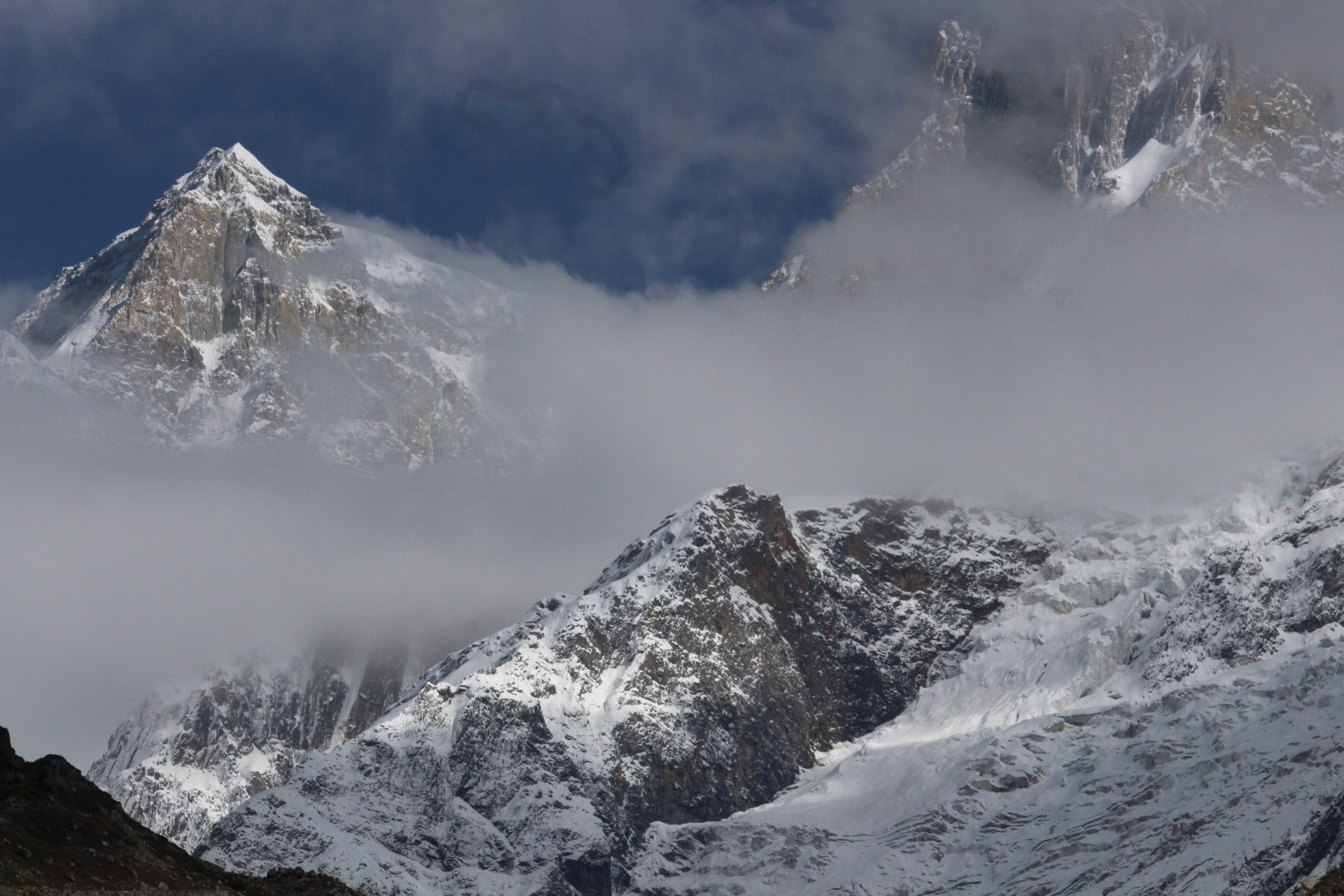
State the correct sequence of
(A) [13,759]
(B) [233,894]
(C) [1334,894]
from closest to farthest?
1. (C) [1334,894]
2. (B) [233,894]
3. (A) [13,759]

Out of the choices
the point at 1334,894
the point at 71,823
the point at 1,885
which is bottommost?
the point at 1334,894

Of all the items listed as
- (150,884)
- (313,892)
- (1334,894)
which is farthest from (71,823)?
(1334,894)

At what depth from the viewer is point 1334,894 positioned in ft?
362

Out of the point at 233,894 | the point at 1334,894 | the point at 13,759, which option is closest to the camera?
the point at 1334,894

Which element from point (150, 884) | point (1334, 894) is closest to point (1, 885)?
point (150, 884)

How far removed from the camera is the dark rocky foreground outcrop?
122 meters

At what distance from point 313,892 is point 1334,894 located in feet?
219

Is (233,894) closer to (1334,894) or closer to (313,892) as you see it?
(313,892)

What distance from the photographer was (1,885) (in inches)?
4400

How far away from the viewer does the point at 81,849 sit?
12988 cm

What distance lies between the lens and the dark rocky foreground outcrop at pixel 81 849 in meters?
122

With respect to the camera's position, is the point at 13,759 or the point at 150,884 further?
the point at 13,759

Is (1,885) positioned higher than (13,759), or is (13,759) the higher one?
(13,759)

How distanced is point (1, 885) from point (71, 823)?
21891 millimetres
